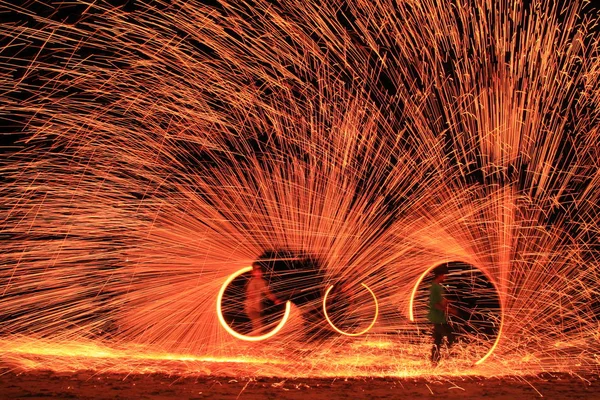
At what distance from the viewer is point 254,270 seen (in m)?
8.26

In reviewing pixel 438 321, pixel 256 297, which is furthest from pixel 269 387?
pixel 438 321

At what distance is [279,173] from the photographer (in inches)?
387

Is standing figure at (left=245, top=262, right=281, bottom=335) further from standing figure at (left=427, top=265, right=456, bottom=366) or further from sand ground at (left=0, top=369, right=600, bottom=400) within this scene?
standing figure at (left=427, top=265, right=456, bottom=366)

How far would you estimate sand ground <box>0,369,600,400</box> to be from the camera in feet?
21.5

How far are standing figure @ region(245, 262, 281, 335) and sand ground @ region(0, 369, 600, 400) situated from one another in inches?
46.3

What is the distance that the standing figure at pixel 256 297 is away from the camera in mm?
8305

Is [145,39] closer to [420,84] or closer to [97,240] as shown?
[97,240]

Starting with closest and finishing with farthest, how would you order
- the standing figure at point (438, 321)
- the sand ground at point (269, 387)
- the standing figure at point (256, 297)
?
the sand ground at point (269, 387), the standing figure at point (438, 321), the standing figure at point (256, 297)

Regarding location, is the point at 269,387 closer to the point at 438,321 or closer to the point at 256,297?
the point at 256,297

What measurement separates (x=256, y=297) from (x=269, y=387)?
1.59 metres

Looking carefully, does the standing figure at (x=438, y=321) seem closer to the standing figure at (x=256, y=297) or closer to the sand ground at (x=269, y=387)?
the sand ground at (x=269, y=387)

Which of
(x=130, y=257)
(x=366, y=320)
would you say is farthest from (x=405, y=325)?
(x=130, y=257)

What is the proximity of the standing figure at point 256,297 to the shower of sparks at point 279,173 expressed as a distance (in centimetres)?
43

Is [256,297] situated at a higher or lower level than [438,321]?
higher
